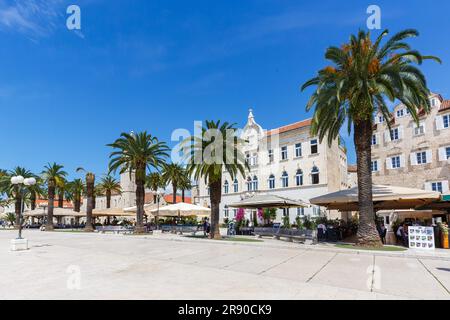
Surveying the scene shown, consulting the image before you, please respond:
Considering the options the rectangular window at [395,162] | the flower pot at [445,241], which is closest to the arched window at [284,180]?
the rectangular window at [395,162]

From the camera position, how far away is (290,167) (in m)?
44.0

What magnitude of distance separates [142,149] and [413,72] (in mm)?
25252

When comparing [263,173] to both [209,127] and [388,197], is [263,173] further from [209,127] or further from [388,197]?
[388,197]

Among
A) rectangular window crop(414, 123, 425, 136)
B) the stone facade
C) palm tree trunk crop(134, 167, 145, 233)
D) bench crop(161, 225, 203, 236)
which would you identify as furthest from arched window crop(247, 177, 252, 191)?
rectangular window crop(414, 123, 425, 136)

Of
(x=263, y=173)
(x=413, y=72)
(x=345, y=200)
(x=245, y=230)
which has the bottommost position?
(x=245, y=230)

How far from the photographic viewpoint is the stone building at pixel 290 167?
40.9 meters

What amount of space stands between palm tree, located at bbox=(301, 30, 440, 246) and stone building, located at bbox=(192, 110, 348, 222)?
18.5 metres

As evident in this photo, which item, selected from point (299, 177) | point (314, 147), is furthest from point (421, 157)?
point (299, 177)

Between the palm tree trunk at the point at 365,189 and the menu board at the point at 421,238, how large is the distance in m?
1.60

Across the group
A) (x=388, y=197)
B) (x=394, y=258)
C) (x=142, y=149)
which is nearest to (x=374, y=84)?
(x=388, y=197)

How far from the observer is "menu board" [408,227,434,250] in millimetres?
16703

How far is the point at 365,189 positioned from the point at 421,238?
352 cm

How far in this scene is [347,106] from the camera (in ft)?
65.7

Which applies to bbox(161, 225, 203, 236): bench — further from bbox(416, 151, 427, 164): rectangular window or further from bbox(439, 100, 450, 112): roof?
bbox(439, 100, 450, 112): roof
